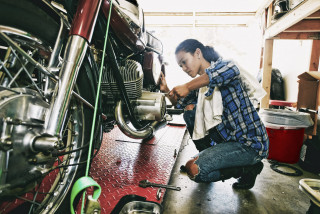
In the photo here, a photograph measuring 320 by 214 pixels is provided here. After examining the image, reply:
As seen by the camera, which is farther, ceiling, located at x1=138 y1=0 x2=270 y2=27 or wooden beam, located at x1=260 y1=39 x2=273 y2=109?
ceiling, located at x1=138 y1=0 x2=270 y2=27

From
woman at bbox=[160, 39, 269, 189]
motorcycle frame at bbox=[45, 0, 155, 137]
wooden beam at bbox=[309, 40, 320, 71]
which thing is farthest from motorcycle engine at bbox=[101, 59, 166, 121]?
wooden beam at bbox=[309, 40, 320, 71]

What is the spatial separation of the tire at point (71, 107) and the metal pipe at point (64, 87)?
0.44 ft

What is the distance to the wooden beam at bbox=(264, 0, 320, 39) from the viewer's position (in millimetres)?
1343

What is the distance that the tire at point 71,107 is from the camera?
66 centimetres

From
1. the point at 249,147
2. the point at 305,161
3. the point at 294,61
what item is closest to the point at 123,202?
the point at 249,147

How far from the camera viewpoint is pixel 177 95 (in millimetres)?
1368

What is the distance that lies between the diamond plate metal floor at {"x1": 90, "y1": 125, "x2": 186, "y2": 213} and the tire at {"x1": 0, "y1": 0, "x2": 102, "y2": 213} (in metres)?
0.31

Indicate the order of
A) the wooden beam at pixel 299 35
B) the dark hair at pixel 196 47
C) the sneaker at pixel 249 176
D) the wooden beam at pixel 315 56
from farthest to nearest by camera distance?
the wooden beam at pixel 315 56
the wooden beam at pixel 299 35
the dark hair at pixel 196 47
the sneaker at pixel 249 176

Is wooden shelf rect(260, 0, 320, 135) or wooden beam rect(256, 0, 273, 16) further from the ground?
wooden beam rect(256, 0, 273, 16)

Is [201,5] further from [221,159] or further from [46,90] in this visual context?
[46,90]

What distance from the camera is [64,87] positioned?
0.66 m

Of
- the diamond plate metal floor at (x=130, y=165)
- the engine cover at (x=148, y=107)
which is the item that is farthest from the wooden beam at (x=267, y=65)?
the engine cover at (x=148, y=107)

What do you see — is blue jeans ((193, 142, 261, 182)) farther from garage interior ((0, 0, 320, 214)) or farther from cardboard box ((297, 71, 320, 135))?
cardboard box ((297, 71, 320, 135))

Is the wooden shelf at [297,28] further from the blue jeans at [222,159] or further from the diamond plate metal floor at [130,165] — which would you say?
the diamond plate metal floor at [130,165]
